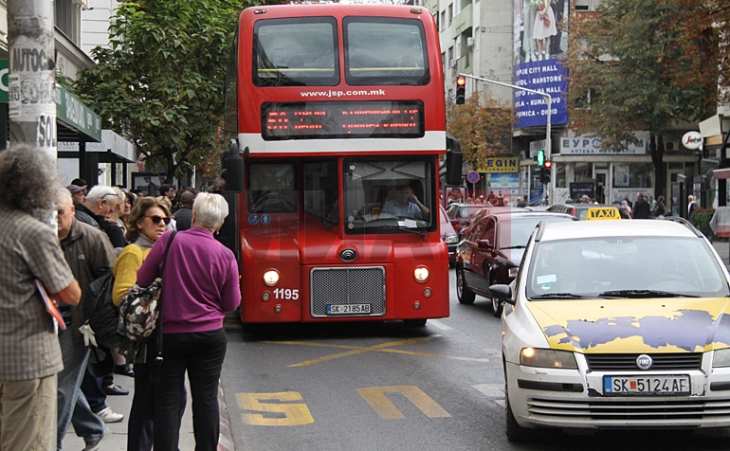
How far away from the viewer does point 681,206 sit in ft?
141

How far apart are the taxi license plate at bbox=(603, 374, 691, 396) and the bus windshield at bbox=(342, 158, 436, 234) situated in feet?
22.7

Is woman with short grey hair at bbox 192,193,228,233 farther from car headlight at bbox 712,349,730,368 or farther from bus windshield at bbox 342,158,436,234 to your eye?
bus windshield at bbox 342,158,436,234

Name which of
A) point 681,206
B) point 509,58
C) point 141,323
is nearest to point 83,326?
point 141,323

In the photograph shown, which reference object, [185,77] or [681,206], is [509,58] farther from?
[185,77]

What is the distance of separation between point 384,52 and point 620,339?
7.31 m

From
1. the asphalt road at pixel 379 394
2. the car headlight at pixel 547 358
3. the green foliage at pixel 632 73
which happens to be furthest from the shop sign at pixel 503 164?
the car headlight at pixel 547 358

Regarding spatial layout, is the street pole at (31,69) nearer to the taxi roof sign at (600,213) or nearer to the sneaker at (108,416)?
the sneaker at (108,416)

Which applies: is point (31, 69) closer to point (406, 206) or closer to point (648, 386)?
point (648, 386)

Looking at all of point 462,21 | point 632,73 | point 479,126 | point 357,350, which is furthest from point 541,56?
point 357,350

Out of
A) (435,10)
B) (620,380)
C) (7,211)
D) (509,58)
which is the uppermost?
(435,10)

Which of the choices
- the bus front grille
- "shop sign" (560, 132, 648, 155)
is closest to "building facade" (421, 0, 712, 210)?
"shop sign" (560, 132, 648, 155)

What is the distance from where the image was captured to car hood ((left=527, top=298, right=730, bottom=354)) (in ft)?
21.8

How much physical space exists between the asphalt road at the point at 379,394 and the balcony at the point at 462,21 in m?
58.2

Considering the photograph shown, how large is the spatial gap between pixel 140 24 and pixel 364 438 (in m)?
16.8
